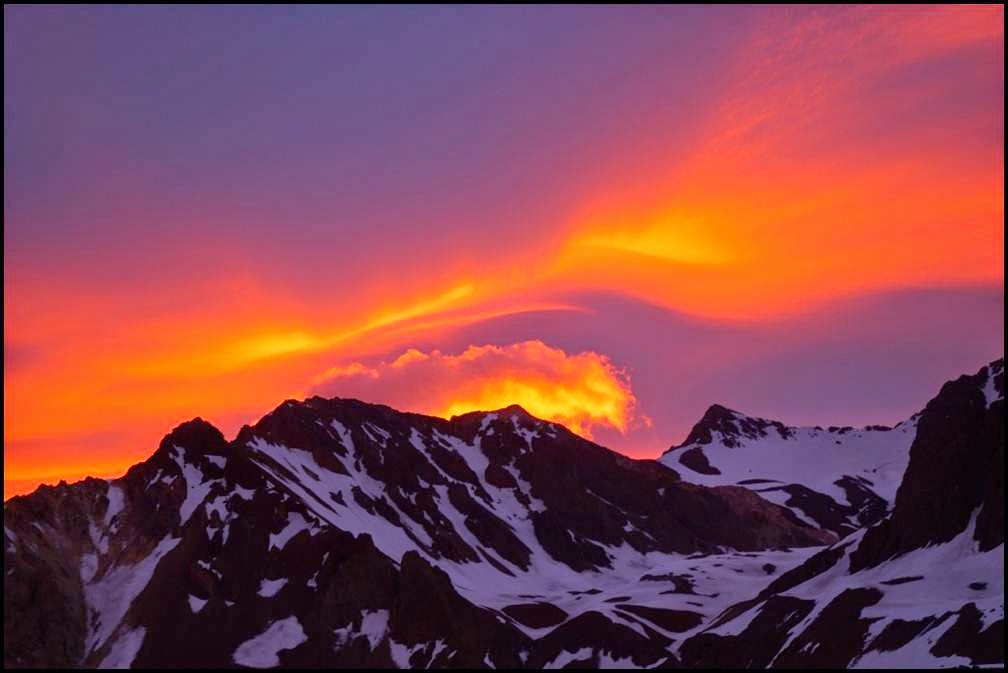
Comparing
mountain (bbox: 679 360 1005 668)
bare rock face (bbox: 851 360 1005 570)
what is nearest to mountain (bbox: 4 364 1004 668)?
bare rock face (bbox: 851 360 1005 570)

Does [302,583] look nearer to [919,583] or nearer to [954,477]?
[919,583]

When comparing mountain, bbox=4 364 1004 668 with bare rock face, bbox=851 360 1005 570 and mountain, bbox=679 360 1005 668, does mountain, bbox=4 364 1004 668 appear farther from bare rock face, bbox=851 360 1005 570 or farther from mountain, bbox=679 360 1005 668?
mountain, bbox=679 360 1005 668

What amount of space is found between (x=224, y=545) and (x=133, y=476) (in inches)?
990

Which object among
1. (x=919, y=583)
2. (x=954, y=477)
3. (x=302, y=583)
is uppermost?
(x=302, y=583)

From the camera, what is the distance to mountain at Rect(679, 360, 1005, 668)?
135 metres

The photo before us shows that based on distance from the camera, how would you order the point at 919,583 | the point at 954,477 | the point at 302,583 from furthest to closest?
the point at 302,583 < the point at 954,477 < the point at 919,583

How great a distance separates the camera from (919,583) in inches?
6147

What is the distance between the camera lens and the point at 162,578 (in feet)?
552

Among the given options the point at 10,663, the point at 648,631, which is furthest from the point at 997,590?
the point at 10,663

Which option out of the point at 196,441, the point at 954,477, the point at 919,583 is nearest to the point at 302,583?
the point at 196,441

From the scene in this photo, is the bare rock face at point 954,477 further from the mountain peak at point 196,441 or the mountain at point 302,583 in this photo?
the mountain peak at point 196,441

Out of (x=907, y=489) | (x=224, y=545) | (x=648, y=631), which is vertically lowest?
(x=648, y=631)

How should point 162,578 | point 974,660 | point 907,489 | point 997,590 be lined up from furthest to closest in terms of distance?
point 907,489, point 162,578, point 997,590, point 974,660

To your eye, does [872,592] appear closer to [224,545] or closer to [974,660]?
[974,660]
